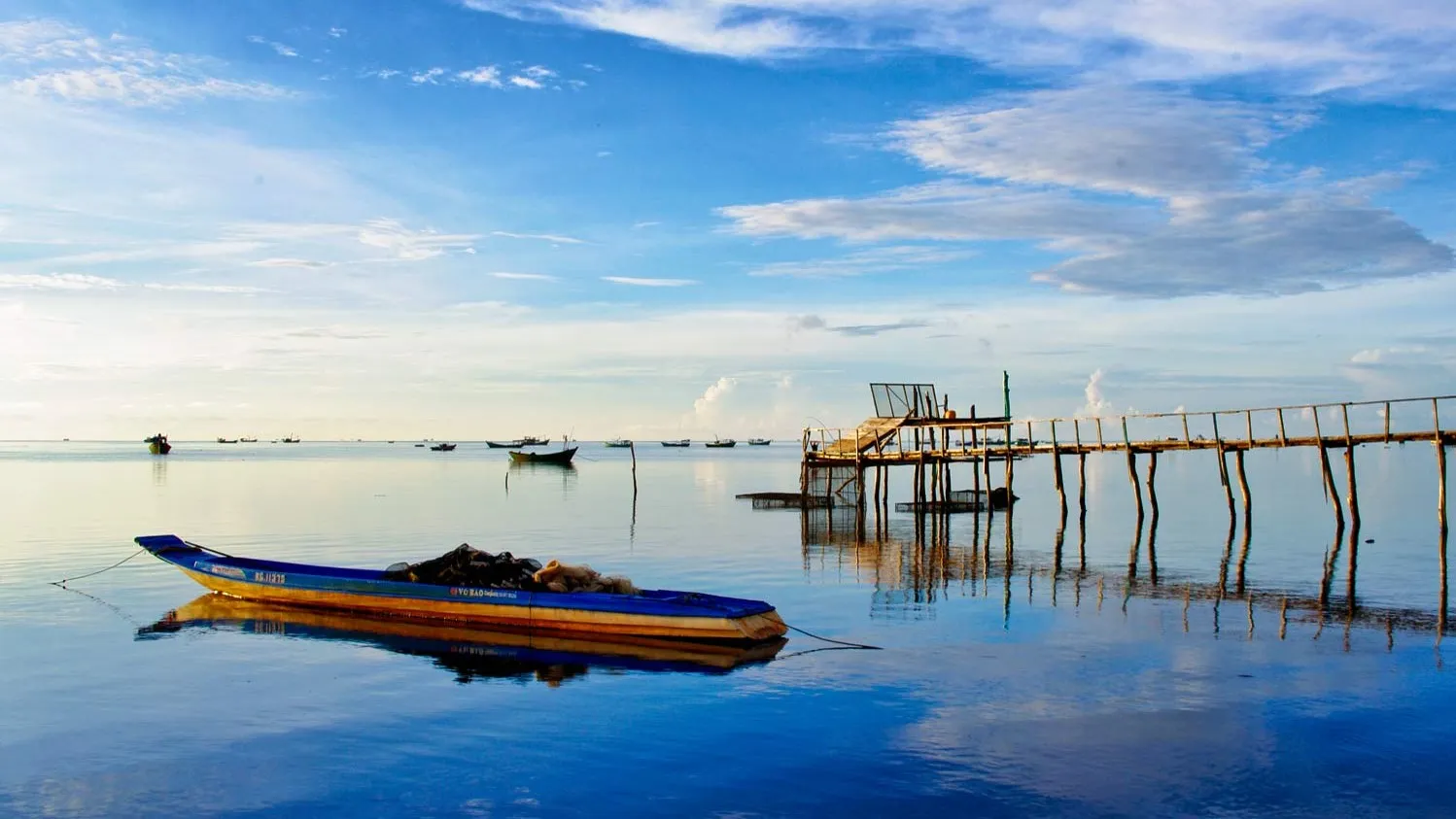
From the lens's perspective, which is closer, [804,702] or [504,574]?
[804,702]

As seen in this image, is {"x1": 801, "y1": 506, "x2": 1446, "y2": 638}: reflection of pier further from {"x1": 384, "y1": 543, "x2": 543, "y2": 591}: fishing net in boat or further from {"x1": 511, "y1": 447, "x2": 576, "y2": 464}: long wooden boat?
{"x1": 511, "y1": 447, "x2": 576, "y2": 464}: long wooden boat

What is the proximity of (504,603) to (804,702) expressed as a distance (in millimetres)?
7402

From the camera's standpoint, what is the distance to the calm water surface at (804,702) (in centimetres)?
1228

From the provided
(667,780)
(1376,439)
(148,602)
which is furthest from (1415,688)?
(148,602)

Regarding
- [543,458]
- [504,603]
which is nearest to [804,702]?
[504,603]

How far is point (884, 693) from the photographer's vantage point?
16.5 meters

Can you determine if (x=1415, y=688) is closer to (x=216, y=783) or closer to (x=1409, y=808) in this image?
(x=1409, y=808)

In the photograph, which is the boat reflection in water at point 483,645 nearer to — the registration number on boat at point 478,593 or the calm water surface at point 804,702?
the calm water surface at point 804,702

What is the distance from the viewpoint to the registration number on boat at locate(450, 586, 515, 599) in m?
21.2

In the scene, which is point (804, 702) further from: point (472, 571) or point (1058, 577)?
point (1058, 577)

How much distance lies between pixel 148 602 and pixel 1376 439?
34.5 metres

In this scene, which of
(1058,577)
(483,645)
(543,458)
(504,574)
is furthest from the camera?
(543,458)

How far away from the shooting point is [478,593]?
2153 cm

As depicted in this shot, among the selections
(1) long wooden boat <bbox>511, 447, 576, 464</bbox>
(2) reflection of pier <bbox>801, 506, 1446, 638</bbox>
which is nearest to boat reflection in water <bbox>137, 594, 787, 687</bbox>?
(2) reflection of pier <bbox>801, 506, 1446, 638</bbox>
